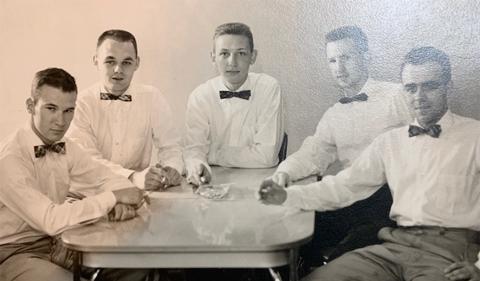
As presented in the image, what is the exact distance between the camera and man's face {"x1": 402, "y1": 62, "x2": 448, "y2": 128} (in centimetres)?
253

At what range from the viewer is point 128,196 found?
8.43 ft

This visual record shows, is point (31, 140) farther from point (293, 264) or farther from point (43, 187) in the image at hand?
point (293, 264)

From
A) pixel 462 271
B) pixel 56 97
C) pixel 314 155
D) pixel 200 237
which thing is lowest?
pixel 462 271

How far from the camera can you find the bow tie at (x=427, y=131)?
2525 mm

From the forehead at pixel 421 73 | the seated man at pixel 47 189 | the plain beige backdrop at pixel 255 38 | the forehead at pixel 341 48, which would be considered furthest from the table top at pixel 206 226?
the forehead at pixel 421 73

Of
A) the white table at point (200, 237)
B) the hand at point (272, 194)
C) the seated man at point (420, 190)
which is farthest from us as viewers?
the hand at point (272, 194)

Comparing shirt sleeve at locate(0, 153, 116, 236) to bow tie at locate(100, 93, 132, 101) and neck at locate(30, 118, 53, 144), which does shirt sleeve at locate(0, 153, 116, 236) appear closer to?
neck at locate(30, 118, 53, 144)

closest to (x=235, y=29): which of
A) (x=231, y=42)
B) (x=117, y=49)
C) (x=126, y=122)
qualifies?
(x=231, y=42)

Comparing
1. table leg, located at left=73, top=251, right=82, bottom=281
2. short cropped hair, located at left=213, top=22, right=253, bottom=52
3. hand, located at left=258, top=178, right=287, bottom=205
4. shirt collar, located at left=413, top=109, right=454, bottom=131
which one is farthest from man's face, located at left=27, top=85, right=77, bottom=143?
shirt collar, located at left=413, top=109, right=454, bottom=131

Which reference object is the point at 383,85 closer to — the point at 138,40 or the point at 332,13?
the point at 332,13

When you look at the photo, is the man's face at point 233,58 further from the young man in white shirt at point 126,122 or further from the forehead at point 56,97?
the forehead at point 56,97

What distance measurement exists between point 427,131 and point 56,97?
53.1 inches

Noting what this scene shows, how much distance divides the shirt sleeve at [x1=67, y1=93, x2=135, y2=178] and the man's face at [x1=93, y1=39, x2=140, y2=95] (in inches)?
4.3

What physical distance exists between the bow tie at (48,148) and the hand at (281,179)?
0.79m
